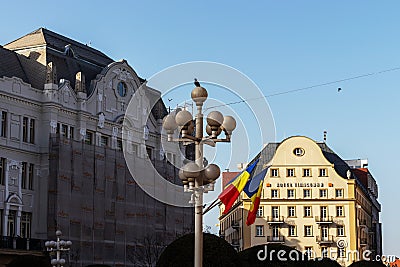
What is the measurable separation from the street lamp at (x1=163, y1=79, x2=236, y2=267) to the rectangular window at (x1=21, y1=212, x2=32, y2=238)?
32321 mm

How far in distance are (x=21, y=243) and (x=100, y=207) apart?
6.76m

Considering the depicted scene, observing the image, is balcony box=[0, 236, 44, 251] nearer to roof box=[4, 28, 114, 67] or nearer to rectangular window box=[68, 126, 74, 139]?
rectangular window box=[68, 126, 74, 139]

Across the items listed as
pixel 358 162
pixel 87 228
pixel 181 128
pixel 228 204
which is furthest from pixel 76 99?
pixel 358 162

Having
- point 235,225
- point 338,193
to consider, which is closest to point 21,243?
point 338,193

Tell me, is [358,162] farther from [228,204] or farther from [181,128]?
[181,128]

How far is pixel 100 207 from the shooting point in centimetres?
5391

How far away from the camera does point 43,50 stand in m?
55.6

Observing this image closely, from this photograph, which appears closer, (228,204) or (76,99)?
(228,204)

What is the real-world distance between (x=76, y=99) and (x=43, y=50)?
13.2 ft

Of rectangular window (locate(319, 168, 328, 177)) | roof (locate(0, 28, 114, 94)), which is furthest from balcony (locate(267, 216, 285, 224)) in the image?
roof (locate(0, 28, 114, 94))

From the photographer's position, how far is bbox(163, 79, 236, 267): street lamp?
65.6 feet

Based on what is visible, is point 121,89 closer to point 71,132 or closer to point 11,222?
point 71,132

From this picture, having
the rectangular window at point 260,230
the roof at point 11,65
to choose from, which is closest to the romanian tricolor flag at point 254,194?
the roof at point 11,65

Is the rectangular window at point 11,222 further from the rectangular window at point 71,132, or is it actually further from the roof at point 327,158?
the roof at point 327,158
